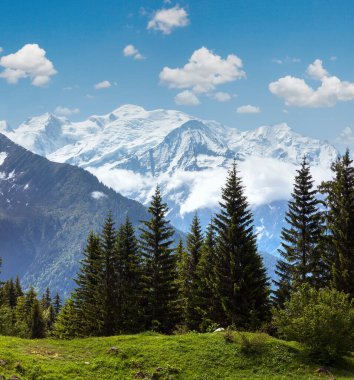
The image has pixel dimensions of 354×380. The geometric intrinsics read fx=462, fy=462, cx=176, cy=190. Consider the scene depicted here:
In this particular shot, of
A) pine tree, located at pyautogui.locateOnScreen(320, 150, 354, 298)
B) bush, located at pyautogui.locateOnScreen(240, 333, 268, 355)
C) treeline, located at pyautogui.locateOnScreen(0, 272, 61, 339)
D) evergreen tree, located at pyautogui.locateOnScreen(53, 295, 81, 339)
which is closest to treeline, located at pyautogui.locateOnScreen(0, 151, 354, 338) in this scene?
pine tree, located at pyautogui.locateOnScreen(320, 150, 354, 298)

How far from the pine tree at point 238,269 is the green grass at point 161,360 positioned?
49.3 feet

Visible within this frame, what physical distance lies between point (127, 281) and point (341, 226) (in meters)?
26.6

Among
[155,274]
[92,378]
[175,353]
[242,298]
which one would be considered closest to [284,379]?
[175,353]

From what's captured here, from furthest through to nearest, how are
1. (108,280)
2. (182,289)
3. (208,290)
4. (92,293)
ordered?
(92,293)
(182,289)
(108,280)
(208,290)

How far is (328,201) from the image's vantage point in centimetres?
4981

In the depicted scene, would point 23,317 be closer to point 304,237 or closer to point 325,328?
point 304,237

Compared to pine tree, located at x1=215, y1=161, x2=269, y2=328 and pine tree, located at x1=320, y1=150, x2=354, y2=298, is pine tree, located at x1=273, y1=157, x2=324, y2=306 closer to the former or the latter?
pine tree, located at x1=320, y1=150, x2=354, y2=298

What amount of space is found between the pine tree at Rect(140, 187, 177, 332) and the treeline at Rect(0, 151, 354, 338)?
12cm

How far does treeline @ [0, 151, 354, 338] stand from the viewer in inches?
1891

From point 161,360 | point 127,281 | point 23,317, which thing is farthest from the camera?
point 23,317

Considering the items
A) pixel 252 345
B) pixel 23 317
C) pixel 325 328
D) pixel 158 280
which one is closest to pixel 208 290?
pixel 158 280

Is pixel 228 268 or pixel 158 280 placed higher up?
pixel 228 268

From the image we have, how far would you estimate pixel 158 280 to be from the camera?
189ft

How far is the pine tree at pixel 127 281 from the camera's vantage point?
5603 cm
